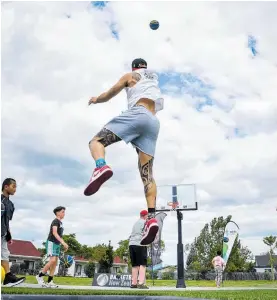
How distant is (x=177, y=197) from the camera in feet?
70.0

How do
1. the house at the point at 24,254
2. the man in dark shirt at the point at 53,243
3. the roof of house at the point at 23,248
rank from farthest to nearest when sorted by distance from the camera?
1. the roof of house at the point at 23,248
2. the house at the point at 24,254
3. the man in dark shirt at the point at 53,243

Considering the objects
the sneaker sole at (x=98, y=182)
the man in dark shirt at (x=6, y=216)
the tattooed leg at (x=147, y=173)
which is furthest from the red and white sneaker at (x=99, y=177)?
the man in dark shirt at (x=6, y=216)

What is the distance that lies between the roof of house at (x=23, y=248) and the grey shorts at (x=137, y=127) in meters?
66.3

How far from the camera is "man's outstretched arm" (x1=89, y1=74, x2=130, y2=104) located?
405cm

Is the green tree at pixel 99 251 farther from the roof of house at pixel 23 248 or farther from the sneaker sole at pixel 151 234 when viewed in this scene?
the sneaker sole at pixel 151 234

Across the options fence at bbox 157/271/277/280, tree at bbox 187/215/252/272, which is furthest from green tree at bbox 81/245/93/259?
fence at bbox 157/271/277/280

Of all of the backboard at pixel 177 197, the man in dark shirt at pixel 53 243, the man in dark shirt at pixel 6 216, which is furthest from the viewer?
the backboard at pixel 177 197

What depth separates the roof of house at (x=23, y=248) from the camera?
2629 inches

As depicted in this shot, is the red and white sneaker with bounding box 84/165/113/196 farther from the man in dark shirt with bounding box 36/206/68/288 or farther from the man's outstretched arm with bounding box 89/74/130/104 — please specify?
the man in dark shirt with bounding box 36/206/68/288

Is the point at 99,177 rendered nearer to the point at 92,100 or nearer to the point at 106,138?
the point at 106,138

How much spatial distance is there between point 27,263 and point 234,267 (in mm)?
34462

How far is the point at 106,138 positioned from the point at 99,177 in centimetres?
47

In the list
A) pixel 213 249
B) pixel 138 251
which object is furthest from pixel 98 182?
pixel 213 249

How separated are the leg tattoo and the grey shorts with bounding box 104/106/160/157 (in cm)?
4
